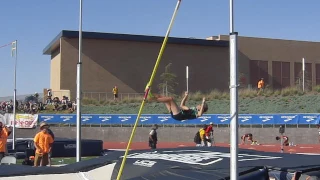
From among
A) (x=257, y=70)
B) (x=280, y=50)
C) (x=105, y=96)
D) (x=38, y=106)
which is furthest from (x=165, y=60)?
(x=38, y=106)

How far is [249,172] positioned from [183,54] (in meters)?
51.8

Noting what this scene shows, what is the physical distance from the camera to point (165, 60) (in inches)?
2219

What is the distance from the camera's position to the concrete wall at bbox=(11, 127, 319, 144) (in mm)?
34656

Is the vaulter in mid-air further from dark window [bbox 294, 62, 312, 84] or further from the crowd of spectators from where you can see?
dark window [bbox 294, 62, 312, 84]

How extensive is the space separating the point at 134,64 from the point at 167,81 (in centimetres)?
408

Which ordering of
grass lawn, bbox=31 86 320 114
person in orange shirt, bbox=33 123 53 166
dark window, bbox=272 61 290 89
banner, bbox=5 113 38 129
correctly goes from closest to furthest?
person in orange shirt, bbox=33 123 53 166, grass lawn, bbox=31 86 320 114, banner, bbox=5 113 38 129, dark window, bbox=272 61 290 89

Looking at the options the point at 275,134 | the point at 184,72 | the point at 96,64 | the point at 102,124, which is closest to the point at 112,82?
the point at 96,64

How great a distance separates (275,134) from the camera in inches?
1398

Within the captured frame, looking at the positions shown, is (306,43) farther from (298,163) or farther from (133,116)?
(298,163)

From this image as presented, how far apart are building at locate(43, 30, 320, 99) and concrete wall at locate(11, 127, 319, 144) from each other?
39.7ft

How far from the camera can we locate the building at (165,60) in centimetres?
5297

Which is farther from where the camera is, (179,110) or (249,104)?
(249,104)

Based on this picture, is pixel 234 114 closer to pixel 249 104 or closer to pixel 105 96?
pixel 249 104

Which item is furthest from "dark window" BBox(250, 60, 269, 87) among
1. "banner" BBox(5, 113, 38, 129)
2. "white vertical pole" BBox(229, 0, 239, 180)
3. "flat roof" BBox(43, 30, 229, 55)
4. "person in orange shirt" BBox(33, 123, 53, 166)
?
"white vertical pole" BBox(229, 0, 239, 180)
